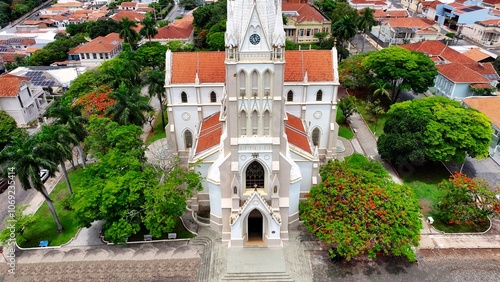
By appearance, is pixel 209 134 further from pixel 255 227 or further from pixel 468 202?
pixel 468 202

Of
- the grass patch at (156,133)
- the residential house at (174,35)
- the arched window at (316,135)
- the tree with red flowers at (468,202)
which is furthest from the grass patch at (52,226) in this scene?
the residential house at (174,35)

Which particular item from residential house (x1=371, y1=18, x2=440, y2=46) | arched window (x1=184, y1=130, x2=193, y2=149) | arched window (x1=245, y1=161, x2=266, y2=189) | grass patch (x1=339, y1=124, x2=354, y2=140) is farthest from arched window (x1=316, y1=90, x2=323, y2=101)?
residential house (x1=371, y1=18, x2=440, y2=46)

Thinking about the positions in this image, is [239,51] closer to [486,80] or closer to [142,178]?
[142,178]

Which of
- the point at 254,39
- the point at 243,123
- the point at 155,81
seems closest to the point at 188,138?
the point at 155,81

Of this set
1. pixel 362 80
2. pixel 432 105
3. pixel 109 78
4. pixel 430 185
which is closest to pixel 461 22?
pixel 362 80

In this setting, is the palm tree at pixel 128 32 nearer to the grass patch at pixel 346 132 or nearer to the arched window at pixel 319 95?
the grass patch at pixel 346 132

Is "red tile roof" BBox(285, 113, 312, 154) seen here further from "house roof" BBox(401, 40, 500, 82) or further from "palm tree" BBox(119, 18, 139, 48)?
"palm tree" BBox(119, 18, 139, 48)
